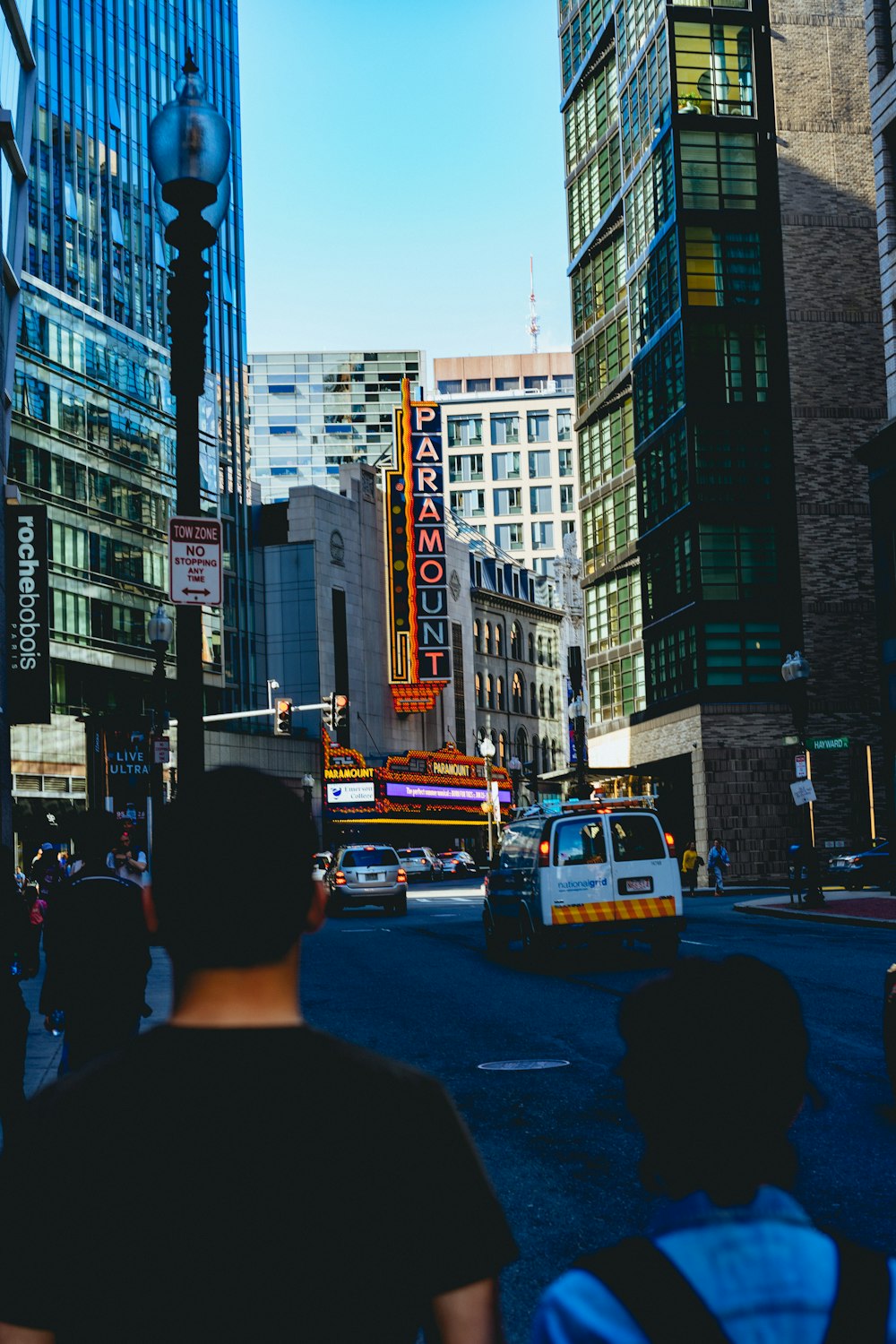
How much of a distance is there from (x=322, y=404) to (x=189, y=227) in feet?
495

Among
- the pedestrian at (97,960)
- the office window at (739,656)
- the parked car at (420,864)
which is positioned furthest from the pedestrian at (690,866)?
the pedestrian at (97,960)

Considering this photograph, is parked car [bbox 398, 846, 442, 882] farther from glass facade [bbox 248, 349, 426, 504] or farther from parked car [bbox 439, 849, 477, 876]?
glass facade [bbox 248, 349, 426, 504]

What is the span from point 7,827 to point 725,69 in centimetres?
3500

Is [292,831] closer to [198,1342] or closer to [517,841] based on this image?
[198,1342]

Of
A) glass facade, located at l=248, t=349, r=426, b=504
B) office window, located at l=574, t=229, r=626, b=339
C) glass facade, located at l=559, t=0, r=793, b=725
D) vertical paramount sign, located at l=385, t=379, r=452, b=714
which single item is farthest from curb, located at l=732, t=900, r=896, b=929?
glass facade, located at l=248, t=349, r=426, b=504

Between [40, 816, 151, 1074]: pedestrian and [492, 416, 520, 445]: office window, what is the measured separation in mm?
138455

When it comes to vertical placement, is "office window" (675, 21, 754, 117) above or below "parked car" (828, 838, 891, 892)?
above

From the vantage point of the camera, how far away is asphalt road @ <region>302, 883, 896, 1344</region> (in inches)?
275

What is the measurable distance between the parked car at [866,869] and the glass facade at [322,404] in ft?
385

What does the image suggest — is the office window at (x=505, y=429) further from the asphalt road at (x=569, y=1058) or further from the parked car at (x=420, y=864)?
the asphalt road at (x=569, y=1058)

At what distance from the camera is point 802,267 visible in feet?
169

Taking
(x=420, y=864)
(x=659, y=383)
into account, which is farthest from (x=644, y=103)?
(x=420, y=864)

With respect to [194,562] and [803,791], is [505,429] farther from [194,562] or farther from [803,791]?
[194,562]

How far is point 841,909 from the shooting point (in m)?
29.4
